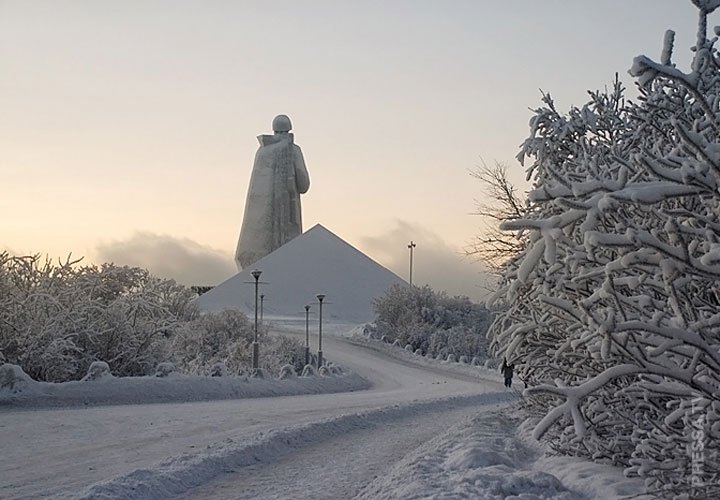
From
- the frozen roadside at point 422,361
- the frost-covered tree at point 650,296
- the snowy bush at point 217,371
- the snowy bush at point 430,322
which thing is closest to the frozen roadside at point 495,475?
the frost-covered tree at point 650,296

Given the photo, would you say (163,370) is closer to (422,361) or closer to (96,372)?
(96,372)

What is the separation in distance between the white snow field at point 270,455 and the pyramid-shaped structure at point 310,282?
6426 cm

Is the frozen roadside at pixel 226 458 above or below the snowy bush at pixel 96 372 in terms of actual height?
below

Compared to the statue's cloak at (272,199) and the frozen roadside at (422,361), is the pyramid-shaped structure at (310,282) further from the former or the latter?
the frozen roadside at (422,361)

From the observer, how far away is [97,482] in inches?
377

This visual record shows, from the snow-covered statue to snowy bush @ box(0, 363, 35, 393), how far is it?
241ft

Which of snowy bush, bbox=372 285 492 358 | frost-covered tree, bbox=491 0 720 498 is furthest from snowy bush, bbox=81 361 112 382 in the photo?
snowy bush, bbox=372 285 492 358

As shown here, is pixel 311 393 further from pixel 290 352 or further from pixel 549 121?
pixel 290 352

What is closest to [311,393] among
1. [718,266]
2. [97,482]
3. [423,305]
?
[97,482]

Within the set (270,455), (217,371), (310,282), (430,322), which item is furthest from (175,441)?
(310,282)

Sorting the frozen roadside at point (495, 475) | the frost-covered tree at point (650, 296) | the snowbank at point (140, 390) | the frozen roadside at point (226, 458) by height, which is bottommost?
the frozen roadside at point (226, 458)

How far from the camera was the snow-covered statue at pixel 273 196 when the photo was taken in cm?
9162

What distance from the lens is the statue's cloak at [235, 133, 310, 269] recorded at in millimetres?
91688

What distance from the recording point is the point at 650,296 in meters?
6.98
